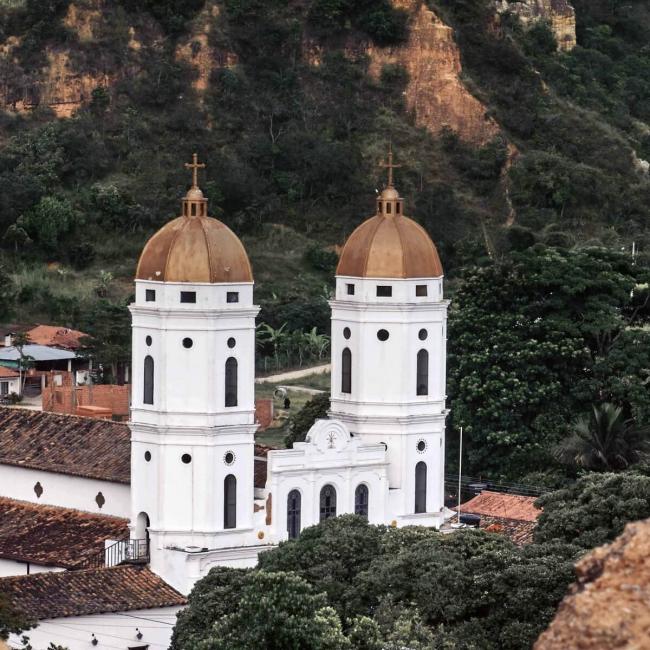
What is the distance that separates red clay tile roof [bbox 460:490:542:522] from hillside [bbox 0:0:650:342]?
35237mm

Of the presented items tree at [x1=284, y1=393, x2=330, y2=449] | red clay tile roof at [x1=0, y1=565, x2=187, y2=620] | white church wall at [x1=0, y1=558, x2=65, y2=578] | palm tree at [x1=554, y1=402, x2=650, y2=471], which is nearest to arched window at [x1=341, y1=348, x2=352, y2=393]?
tree at [x1=284, y1=393, x2=330, y2=449]

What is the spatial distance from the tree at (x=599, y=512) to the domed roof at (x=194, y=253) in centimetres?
898

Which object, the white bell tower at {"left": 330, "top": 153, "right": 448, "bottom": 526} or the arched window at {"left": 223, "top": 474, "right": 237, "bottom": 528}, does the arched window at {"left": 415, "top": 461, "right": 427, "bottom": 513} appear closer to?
the white bell tower at {"left": 330, "top": 153, "right": 448, "bottom": 526}

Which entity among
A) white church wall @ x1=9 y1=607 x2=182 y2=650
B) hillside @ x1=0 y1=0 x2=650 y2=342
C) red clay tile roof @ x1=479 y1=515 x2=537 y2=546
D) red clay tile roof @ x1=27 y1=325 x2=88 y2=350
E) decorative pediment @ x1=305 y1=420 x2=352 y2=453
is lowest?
white church wall @ x1=9 y1=607 x2=182 y2=650

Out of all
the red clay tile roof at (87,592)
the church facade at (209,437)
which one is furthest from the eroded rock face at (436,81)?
Answer: the red clay tile roof at (87,592)

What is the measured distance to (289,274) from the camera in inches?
3366

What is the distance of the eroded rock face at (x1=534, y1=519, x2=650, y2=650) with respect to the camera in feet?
41.8

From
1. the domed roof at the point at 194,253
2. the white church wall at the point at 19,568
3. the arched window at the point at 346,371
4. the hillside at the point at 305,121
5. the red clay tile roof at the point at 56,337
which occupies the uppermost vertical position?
the hillside at the point at 305,121

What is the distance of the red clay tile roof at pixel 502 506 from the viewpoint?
51.1 m

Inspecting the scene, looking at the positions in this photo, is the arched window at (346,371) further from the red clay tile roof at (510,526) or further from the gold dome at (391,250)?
the red clay tile roof at (510,526)

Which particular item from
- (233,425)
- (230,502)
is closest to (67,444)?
(230,502)

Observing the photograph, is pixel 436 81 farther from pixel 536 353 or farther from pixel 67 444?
pixel 67 444

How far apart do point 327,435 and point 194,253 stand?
528cm

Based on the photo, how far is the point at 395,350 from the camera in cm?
4878
